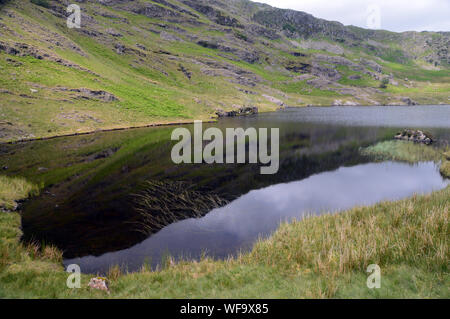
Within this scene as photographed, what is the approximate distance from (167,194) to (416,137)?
57718mm

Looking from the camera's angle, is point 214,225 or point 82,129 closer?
point 214,225

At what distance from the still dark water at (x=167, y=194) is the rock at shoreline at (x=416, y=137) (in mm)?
17983

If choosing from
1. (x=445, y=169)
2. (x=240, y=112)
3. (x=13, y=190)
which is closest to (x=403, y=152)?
(x=445, y=169)

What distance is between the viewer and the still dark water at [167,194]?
17.0 meters

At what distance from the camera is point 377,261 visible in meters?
11.4

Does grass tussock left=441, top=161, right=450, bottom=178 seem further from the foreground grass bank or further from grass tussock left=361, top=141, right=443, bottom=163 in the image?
the foreground grass bank

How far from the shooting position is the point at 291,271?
11.5 metres

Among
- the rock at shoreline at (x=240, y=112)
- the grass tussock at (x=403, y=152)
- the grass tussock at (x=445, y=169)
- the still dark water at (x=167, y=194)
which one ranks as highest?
the rock at shoreline at (x=240, y=112)

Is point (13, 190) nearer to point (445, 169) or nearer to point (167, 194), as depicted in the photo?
point (167, 194)

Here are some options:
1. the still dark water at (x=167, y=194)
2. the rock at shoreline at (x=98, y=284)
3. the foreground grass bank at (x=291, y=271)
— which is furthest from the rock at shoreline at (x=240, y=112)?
the rock at shoreline at (x=98, y=284)

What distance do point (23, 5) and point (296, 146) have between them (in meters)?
131

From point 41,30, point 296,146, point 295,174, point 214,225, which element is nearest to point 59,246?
point 214,225

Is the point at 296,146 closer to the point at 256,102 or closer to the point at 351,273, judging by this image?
the point at 351,273

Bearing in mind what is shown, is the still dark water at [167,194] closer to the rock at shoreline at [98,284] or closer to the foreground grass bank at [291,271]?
the foreground grass bank at [291,271]
